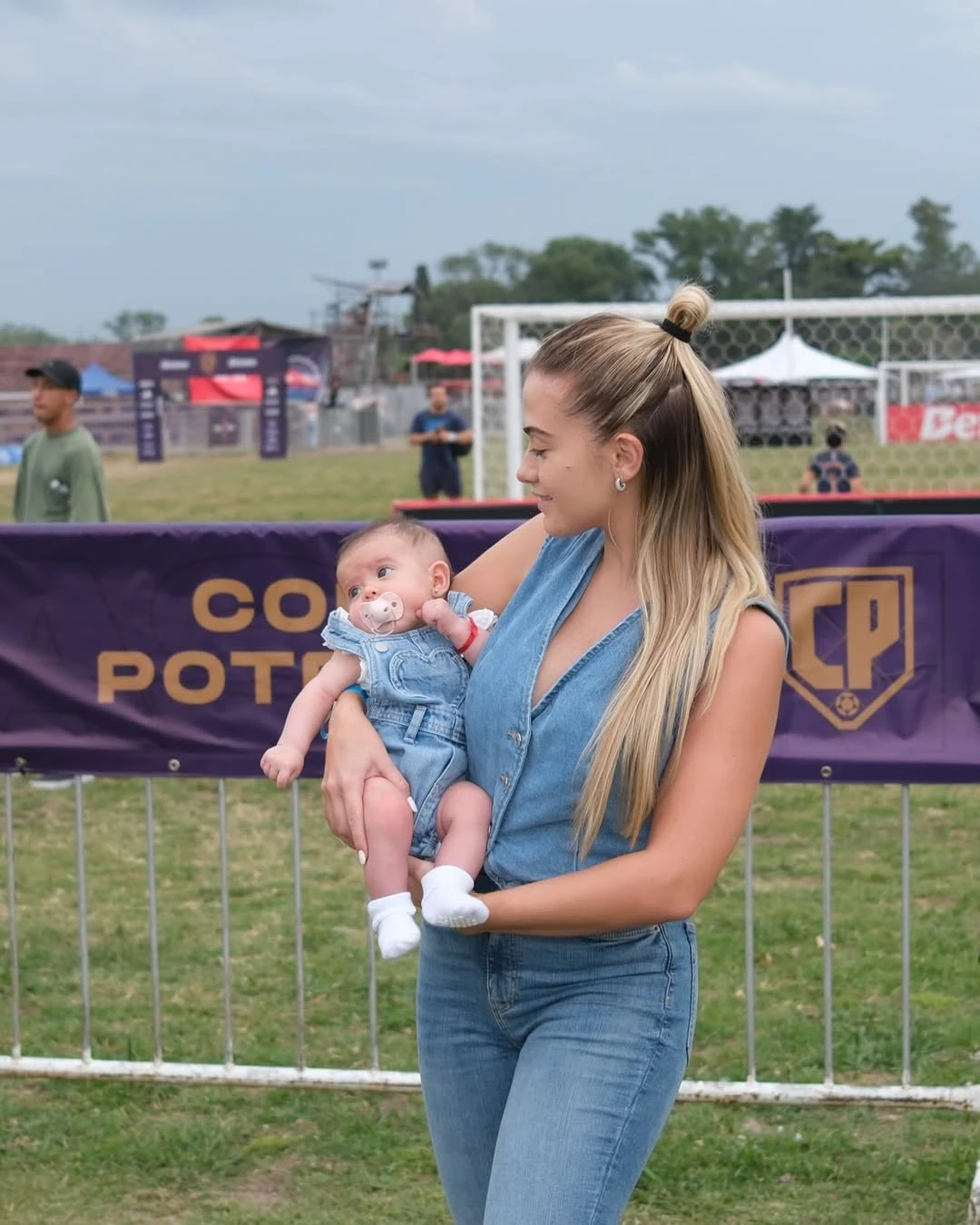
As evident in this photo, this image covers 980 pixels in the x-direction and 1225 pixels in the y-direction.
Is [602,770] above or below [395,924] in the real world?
above

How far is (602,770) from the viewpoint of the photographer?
2.19m

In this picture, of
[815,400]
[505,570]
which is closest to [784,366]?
[815,400]

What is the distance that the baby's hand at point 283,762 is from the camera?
2387 mm

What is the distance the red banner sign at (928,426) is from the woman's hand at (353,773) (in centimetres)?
1627

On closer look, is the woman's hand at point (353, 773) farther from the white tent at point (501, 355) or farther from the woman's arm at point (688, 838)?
the white tent at point (501, 355)

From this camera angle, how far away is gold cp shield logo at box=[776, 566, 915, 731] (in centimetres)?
428

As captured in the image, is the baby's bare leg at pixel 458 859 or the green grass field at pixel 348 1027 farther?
the green grass field at pixel 348 1027

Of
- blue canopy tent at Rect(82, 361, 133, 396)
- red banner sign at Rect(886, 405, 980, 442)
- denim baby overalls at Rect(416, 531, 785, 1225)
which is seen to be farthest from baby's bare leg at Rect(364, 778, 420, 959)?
blue canopy tent at Rect(82, 361, 133, 396)

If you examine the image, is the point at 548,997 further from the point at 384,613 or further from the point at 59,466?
the point at 59,466

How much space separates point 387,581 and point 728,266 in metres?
121

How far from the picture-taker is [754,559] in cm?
230

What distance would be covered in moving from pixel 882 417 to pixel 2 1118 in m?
17.9

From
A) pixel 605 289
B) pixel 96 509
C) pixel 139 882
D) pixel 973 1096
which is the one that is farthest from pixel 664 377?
pixel 605 289

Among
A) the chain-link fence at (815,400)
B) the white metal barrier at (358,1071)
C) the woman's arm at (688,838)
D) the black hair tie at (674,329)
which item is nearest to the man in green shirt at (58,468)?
the white metal barrier at (358,1071)
